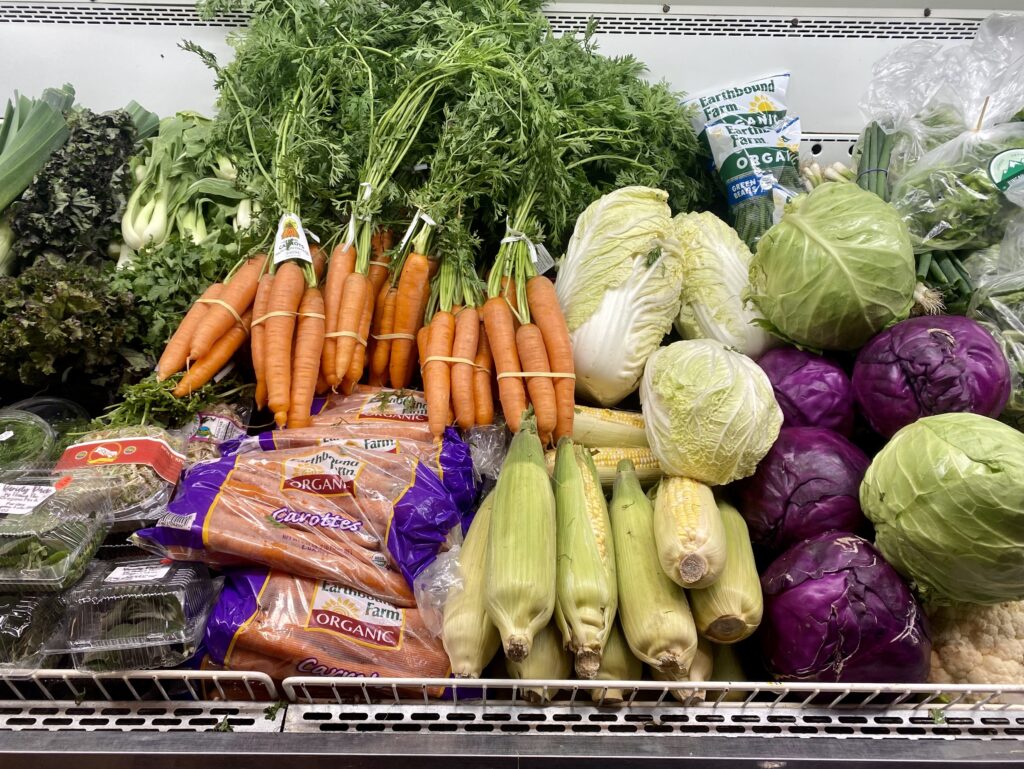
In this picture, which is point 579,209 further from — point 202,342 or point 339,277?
point 202,342

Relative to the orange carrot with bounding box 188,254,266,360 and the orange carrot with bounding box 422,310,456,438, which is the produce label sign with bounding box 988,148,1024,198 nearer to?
the orange carrot with bounding box 422,310,456,438

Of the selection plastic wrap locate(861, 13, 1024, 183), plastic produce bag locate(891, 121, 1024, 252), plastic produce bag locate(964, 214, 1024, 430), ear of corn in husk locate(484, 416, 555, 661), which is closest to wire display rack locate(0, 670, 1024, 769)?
ear of corn in husk locate(484, 416, 555, 661)

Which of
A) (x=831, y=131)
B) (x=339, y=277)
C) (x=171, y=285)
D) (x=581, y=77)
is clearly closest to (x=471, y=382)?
(x=339, y=277)

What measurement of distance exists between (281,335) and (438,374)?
0.46 metres

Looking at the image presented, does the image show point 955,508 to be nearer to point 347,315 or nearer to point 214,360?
point 347,315

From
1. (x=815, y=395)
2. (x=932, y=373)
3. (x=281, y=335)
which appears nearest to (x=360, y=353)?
(x=281, y=335)

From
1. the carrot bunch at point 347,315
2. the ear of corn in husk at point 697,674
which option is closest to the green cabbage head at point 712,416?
the ear of corn in husk at point 697,674

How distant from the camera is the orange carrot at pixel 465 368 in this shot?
1696 millimetres

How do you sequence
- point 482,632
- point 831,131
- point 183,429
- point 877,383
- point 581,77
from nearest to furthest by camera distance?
point 482,632 → point 877,383 → point 183,429 → point 581,77 → point 831,131

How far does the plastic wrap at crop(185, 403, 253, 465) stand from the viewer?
1560 millimetres

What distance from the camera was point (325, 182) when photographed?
1.95 meters

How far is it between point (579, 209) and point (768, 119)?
2.42 ft

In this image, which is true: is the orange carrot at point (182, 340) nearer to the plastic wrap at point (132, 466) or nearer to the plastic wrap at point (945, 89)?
the plastic wrap at point (132, 466)

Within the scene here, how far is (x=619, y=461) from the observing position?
1602mm
